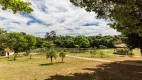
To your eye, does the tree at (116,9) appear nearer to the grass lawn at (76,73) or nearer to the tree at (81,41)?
the grass lawn at (76,73)

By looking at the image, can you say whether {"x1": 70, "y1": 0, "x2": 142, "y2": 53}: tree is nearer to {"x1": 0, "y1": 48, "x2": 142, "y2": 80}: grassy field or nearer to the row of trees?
{"x1": 0, "y1": 48, "x2": 142, "y2": 80}: grassy field

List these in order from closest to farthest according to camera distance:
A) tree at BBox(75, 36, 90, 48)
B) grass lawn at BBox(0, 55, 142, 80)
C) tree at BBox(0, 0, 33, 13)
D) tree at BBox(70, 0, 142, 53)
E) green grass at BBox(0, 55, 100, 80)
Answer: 1. tree at BBox(0, 0, 33, 13)
2. tree at BBox(70, 0, 142, 53)
3. grass lawn at BBox(0, 55, 142, 80)
4. green grass at BBox(0, 55, 100, 80)
5. tree at BBox(75, 36, 90, 48)

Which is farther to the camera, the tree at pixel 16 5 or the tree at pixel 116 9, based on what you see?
the tree at pixel 116 9

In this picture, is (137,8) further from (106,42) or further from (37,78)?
(106,42)

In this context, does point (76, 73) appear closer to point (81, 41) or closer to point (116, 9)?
point (116, 9)

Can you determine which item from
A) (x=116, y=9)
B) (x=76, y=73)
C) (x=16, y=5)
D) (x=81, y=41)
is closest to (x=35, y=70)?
(x=76, y=73)

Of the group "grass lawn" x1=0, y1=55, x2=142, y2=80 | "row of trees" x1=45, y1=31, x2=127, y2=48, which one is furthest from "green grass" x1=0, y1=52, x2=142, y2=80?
"row of trees" x1=45, y1=31, x2=127, y2=48

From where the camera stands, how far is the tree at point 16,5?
386 inches

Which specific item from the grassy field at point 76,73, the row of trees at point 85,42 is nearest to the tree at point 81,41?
the row of trees at point 85,42

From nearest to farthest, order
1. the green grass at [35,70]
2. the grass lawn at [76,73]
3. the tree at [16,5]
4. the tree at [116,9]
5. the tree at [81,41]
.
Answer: the tree at [16,5], the tree at [116,9], the grass lawn at [76,73], the green grass at [35,70], the tree at [81,41]

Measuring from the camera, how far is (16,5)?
33.5ft

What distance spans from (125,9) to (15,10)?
10.4 m

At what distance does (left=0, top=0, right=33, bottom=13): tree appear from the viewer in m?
9.81

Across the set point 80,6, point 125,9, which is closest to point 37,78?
point 80,6
